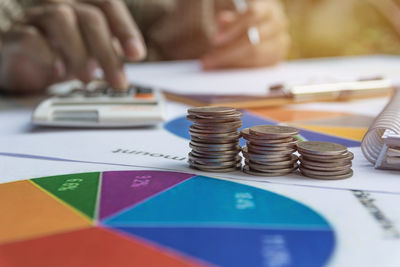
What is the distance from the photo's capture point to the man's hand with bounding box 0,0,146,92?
38.4 inches

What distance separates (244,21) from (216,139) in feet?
3.88

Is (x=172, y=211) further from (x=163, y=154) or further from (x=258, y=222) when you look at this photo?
(x=163, y=154)

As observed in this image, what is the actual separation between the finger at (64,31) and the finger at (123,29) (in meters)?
0.08

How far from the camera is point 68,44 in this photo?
0.97m

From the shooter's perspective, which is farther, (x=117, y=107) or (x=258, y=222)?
(x=117, y=107)

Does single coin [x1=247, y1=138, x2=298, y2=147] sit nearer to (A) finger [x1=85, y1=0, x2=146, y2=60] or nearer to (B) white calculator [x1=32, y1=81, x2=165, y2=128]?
(B) white calculator [x1=32, y1=81, x2=165, y2=128]

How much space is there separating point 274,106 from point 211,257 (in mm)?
598

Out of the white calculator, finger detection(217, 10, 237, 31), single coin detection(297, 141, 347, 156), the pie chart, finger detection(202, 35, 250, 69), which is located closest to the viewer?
the pie chart

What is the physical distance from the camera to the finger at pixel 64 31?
3.17ft

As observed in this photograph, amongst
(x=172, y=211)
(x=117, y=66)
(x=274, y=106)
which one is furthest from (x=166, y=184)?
(x=117, y=66)

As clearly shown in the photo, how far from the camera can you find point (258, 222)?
1.17ft

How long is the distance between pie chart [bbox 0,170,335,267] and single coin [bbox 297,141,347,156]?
0.07 m

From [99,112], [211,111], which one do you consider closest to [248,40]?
[99,112]

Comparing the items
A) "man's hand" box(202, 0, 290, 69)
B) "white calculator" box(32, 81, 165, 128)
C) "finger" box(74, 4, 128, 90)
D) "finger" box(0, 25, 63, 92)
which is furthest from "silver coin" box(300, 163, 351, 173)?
"man's hand" box(202, 0, 290, 69)
